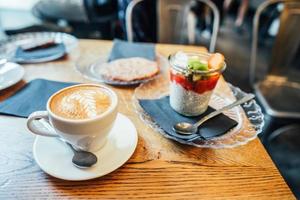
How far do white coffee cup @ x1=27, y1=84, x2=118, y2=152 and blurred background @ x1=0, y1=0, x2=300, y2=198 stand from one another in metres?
0.72

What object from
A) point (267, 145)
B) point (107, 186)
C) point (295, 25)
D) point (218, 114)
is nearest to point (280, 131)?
point (267, 145)

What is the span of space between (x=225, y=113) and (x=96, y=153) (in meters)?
0.33

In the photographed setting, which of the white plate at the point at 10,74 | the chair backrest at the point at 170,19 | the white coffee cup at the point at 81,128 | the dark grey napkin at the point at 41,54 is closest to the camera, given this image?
the white coffee cup at the point at 81,128

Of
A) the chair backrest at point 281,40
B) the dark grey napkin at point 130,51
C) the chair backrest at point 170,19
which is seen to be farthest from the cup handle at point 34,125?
the chair backrest at point 281,40

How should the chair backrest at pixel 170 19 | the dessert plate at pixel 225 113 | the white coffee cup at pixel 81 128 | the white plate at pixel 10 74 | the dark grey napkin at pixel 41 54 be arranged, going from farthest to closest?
1. the chair backrest at pixel 170 19
2. the dark grey napkin at pixel 41 54
3. the white plate at pixel 10 74
4. the dessert plate at pixel 225 113
5. the white coffee cup at pixel 81 128

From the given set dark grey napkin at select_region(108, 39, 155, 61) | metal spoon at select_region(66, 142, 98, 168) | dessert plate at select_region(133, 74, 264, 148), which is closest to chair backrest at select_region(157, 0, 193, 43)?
dark grey napkin at select_region(108, 39, 155, 61)

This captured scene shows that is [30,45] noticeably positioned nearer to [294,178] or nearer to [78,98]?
[78,98]

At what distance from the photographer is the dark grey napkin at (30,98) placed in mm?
609

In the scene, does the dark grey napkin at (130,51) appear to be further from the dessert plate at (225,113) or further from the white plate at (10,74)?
the white plate at (10,74)

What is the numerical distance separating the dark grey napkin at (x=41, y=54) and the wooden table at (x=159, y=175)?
0.34 meters

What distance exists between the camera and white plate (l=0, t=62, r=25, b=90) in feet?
2.30

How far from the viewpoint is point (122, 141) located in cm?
Result: 52

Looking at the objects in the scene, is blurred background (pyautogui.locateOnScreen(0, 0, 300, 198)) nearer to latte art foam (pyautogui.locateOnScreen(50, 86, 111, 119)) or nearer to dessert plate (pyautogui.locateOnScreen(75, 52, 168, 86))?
dessert plate (pyautogui.locateOnScreen(75, 52, 168, 86))

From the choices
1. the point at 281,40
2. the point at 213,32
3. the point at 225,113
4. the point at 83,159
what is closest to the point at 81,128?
the point at 83,159
